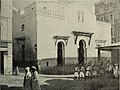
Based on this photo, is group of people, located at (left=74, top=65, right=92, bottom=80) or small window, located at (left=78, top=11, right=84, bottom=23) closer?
group of people, located at (left=74, top=65, right=92, bottom=80)

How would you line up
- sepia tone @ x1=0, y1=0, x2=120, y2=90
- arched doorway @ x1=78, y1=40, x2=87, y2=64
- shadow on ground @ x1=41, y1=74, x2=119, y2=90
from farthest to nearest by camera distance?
arched doorway @ x1=78, y1=40, x2=87, y2=64 < sepia tone @ x1=0, y1=0, x2=120, y2=90 < shadow on ground @ x1=41, y1=74, x2=119, y2=90

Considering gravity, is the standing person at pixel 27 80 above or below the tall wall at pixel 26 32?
below

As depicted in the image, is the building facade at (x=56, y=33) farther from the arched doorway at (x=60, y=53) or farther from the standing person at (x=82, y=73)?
the standing person at (x=82, y=73)

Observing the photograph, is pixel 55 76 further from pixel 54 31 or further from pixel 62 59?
pixel 54 31

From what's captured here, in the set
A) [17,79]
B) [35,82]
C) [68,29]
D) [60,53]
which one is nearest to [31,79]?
[35,82]

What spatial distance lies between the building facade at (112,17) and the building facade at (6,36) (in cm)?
129

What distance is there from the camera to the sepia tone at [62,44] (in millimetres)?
3533

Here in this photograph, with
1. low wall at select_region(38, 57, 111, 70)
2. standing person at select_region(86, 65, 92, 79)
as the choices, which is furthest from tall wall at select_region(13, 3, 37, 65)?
standing person at select_region(86, 65, 92, 79)

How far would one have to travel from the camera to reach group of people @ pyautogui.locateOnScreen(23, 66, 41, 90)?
3.58m

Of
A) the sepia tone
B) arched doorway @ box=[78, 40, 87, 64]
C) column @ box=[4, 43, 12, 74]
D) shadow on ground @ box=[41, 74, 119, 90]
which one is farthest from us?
column @ box=[4, 43, 12, 74]

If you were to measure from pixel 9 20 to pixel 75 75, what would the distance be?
4.12 ft

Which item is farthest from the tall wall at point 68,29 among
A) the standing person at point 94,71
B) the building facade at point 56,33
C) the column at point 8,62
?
the column at point 8,62

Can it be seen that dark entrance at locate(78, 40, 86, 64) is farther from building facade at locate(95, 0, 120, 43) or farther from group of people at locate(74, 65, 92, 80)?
building facade at locate(95, 0, 120, 43)

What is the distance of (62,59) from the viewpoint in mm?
3680
